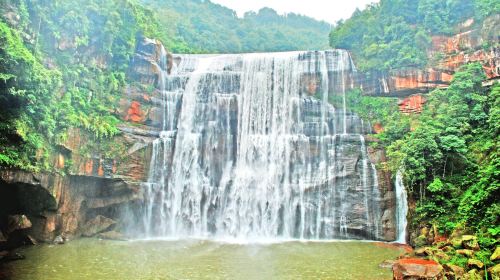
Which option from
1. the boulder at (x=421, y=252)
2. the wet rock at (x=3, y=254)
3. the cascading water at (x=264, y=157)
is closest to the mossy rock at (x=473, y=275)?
the boulder at (x=421, y=252)

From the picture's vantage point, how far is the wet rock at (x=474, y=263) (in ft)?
35.7

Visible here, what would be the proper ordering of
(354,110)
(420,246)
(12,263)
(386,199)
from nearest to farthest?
1. (12,263)
2. (420,246)
3. (386,199)
4. (354,110)

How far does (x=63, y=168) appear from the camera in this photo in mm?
16891

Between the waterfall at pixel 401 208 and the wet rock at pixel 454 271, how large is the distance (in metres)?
6.79

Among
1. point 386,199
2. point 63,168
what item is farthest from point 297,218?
point 63,168

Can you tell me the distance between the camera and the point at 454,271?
1097cm

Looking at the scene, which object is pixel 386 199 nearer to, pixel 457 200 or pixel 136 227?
pixel 457 200

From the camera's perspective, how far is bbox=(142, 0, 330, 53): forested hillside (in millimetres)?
39688

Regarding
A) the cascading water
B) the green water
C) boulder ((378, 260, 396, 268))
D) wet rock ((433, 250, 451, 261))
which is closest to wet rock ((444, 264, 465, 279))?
wet rock ((433, 250, 451, 261))

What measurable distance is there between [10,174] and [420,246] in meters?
15.6

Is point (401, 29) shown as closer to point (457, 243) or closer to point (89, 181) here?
point (457, 243)

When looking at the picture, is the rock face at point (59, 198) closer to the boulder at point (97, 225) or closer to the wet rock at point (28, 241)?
the boulder at point (97, 225)

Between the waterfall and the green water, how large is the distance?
180 cm

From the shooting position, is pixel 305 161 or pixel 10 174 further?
pixel 305 161
